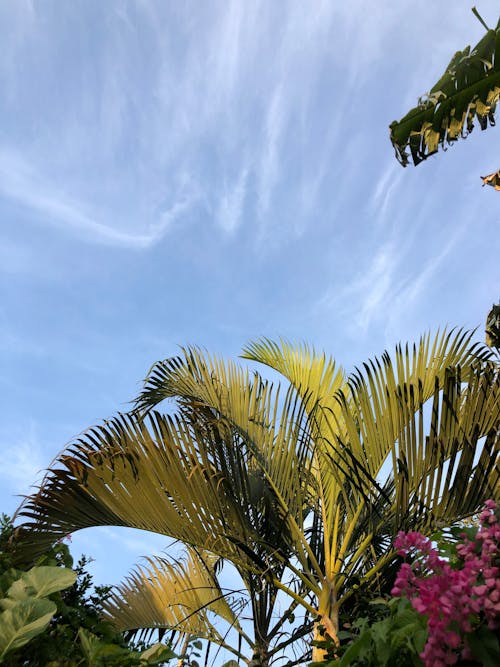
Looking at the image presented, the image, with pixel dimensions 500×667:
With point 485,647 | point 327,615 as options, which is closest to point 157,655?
point 485,647

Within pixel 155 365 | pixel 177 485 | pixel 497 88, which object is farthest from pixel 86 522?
pixel 497 88

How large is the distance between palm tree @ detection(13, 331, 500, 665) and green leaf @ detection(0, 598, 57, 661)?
1.86 m

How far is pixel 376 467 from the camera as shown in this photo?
369 centimetres

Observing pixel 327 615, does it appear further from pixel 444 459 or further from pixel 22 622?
pixel 22 622

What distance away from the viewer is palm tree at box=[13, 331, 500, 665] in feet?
10.9

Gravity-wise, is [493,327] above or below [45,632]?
above

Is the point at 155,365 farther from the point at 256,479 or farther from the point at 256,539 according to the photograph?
the point at 256,539

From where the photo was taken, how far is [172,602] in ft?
14.6

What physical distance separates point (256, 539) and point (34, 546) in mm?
1294

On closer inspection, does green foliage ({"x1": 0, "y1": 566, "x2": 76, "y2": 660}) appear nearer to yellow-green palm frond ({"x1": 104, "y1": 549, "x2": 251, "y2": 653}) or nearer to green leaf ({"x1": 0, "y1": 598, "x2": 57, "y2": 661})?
green leaf ({"x1": 0, "y1": 598, "x2": 57, "y2": 661})

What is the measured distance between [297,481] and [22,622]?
8.33 feet

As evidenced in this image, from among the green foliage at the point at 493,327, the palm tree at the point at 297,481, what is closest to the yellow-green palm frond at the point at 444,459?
the palm tree at the point at 297,481

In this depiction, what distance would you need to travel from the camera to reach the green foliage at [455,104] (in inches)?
160

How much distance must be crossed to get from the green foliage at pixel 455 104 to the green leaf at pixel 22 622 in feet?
13.0
